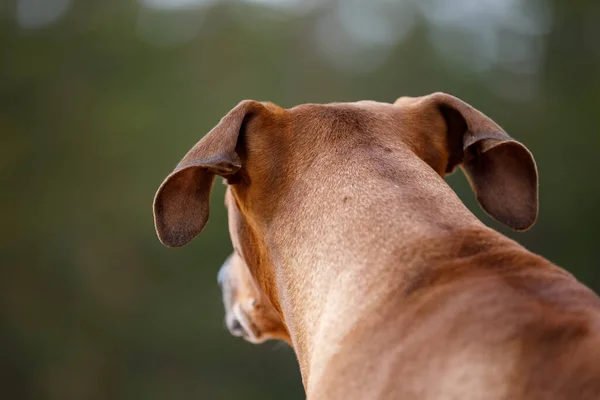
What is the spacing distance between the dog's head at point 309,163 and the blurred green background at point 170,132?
29.6ft

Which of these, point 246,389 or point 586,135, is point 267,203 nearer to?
Result: point 246,389

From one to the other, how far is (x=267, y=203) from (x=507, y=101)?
1236 centimetres

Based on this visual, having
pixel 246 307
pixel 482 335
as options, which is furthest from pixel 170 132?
pixel 482 335

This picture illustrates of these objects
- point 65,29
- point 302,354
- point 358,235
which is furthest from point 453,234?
point 65,29

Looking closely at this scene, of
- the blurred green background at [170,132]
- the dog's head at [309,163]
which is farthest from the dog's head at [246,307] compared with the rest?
the blurred green background at [170,132]

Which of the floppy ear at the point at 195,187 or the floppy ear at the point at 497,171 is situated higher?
the floppy ear at the point at 195,187

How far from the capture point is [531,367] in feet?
4.92

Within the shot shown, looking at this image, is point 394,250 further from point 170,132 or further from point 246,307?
point 170,132

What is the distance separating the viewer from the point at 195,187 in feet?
7.88

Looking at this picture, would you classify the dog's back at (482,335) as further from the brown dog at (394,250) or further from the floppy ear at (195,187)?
the floppy ear at (195,187)

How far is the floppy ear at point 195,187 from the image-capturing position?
230cm

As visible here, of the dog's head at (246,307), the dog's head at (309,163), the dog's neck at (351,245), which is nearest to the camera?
the dog's neck at (351,245)

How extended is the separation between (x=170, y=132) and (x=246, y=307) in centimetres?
1091

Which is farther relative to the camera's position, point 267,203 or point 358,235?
point 267,203
